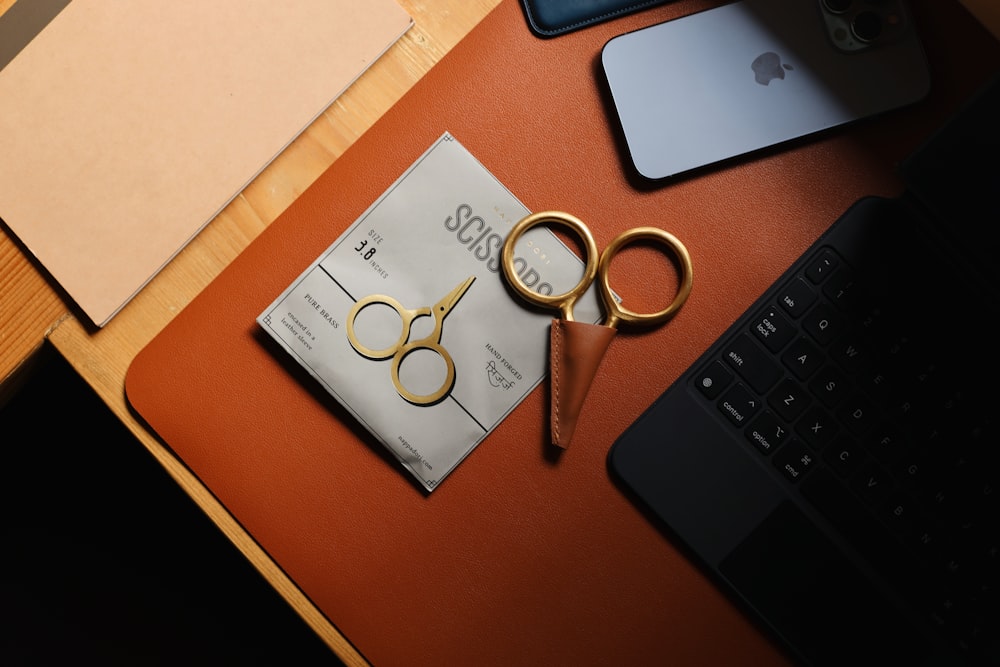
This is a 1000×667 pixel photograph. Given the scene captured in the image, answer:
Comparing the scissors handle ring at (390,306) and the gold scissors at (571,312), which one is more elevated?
the scissors handle ring at (390,306)

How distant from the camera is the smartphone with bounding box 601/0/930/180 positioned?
1.73ft

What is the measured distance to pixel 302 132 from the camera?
21.6 inches

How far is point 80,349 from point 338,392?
19cm

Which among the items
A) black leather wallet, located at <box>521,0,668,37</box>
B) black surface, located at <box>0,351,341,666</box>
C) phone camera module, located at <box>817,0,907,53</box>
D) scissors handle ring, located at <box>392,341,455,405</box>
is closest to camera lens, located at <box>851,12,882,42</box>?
phone camera module, located at <box>817,0,907,53</box>

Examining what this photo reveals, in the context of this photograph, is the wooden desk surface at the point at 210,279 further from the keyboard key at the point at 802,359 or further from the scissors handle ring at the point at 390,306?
the keyboard key at the point at 802,359

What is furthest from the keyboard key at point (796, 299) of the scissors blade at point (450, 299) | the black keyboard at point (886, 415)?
the scissors blade at point (450, 299)

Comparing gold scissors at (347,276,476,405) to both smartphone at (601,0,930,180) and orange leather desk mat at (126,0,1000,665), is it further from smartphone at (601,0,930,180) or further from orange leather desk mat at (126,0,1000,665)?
smartphone at (601,0,930,180)

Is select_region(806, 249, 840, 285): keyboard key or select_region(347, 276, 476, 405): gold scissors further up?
select_region(347, 276, 476, 405): gold scissors

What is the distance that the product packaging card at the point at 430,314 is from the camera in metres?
0.53

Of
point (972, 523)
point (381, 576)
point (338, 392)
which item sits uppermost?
point (338, 392)

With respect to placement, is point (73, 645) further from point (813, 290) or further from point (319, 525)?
point (813, 290)

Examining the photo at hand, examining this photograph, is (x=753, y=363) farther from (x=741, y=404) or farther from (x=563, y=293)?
(x=563, y=293)

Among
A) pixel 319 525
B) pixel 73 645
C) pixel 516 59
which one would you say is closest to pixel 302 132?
pixel 516 59

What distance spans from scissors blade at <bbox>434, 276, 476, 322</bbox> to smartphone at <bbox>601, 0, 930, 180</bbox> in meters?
0.14
